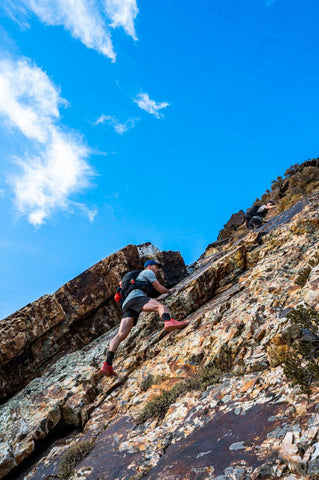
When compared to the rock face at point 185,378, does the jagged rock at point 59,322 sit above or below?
above

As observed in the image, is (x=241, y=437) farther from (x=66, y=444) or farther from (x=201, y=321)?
(x=66, y=444)

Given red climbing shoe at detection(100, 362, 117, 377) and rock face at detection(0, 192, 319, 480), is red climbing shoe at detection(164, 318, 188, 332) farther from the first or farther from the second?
red climbing shoe at detection(100, 362, 117, 377)

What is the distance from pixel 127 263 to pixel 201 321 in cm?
587

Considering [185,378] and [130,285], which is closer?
[185,378]

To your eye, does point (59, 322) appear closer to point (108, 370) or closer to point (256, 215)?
point (108, 370)

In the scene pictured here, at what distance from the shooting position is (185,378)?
648cm

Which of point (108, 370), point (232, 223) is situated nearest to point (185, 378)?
point (108, 370)

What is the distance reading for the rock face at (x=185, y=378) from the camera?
4.07m

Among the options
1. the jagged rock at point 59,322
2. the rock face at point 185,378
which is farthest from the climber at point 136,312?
the jagged rock at point 59,322

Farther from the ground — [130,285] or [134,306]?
[130,285]

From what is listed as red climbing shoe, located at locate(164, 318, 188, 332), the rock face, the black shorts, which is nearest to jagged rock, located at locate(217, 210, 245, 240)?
the rock face

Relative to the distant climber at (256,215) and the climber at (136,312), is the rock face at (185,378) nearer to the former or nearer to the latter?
the climber at (136,312)

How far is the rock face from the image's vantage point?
13.4ft

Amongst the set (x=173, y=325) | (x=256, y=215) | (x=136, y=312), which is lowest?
(x=173, y=325)
